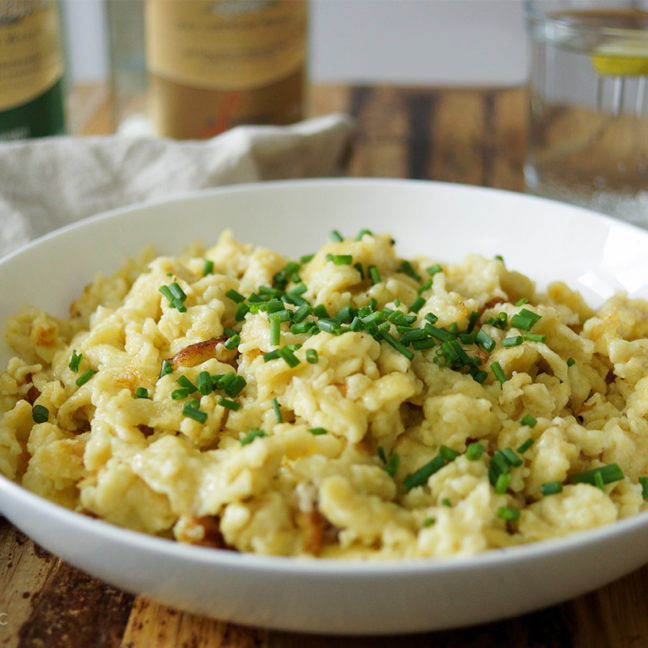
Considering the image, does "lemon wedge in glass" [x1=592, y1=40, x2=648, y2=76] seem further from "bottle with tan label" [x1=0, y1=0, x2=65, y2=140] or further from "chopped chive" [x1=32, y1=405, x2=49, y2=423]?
"chopped chive" [x1=32, y1=405, x2=49, y2=423]

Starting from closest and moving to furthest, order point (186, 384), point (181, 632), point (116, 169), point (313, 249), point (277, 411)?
point (181, 632) < point (277, 411) < point (186, 384) < point (313, 249) < point (116, 169)

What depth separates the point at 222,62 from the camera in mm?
4078

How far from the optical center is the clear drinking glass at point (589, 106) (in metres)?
3.76

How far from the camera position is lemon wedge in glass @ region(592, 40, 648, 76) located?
3643 mm

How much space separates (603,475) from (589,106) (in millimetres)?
2294

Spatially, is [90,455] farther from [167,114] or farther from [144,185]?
[167,114]

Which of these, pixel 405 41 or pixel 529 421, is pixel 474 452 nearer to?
pixel 529 421

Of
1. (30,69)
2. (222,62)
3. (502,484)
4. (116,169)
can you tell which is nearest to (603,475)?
(502,484)

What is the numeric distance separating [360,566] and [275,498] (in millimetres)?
359

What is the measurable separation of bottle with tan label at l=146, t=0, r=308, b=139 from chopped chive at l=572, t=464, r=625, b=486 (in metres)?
2.70

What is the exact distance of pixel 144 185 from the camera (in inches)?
145

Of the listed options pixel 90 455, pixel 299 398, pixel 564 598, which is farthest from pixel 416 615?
pixel 90 455

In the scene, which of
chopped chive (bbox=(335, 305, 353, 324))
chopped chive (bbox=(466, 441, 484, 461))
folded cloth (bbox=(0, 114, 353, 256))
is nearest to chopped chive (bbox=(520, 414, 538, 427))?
chopped chive (bbox=(466, 441, 484, 461))

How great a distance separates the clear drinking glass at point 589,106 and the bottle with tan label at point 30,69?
2.06 metres
